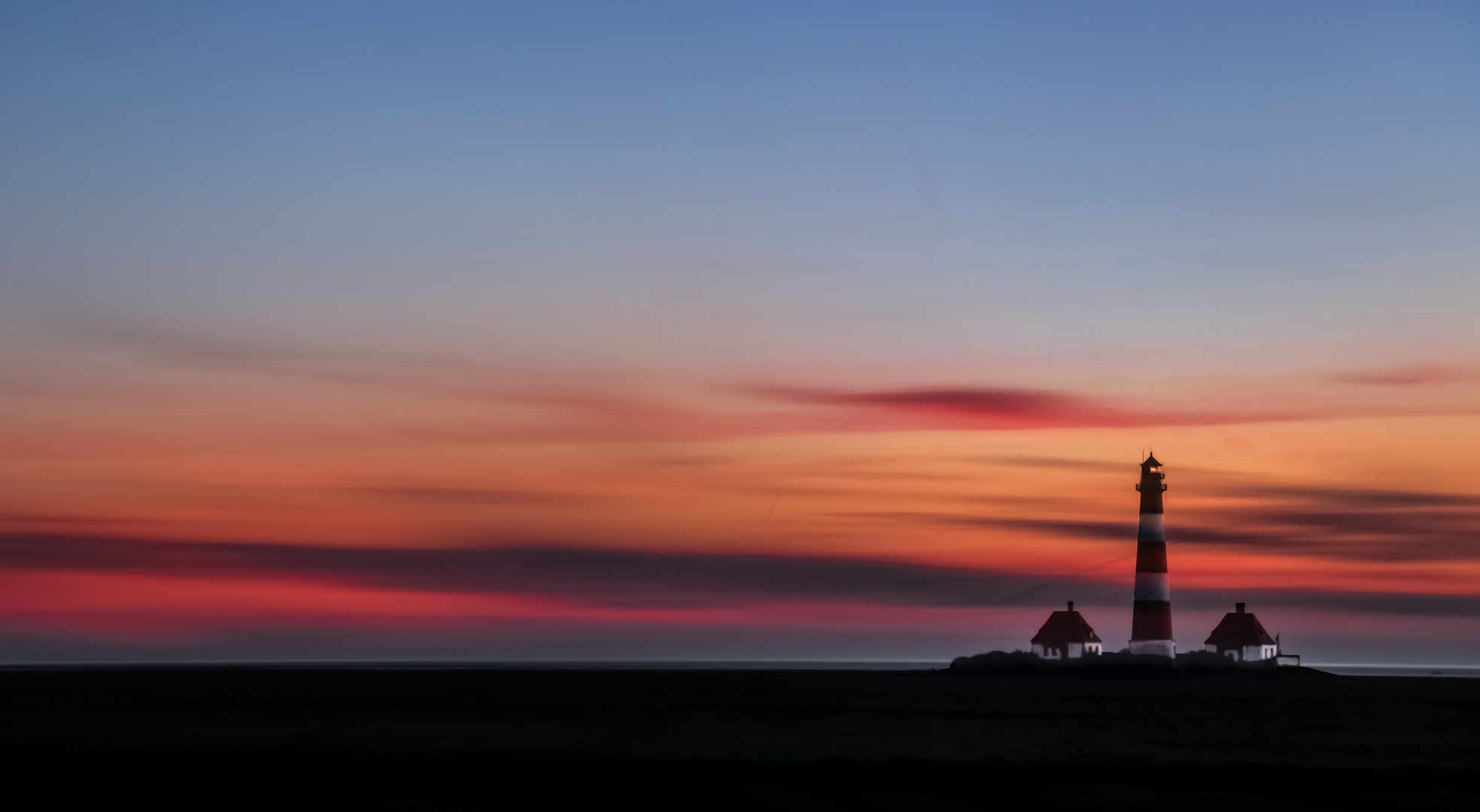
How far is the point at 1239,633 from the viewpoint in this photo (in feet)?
365

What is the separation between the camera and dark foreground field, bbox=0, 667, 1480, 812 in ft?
98.9

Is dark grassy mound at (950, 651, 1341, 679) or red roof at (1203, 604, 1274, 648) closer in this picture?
dark grassy mound at (950, 651, 1341, 679)

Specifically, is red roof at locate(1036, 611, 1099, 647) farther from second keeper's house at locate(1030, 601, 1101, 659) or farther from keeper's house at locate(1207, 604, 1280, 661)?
keeper's house at locate(1207, 604, 1280, 661)

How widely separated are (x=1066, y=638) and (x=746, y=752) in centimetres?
7377

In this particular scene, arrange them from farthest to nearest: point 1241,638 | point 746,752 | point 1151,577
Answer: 1. point 1241,638
2. point 1151,577
3. point 746,752

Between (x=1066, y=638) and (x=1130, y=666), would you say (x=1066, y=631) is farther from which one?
(x=1130, y=666)

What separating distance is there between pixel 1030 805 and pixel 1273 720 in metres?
31.9

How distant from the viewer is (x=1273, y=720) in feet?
189

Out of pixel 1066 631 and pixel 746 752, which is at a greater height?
pixel 1066 631

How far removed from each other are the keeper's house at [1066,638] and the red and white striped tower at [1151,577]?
16822mm

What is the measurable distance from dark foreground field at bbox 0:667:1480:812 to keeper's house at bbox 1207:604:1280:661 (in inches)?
1179

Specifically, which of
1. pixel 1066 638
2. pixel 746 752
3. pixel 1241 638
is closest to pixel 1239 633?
pixel 1241 638

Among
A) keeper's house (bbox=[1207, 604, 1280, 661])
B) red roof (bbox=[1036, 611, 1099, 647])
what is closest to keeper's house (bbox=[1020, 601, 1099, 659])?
red roof (bbox=[1036, 611, 1099, 647])

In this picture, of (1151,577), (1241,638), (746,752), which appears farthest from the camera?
(1241,638)
